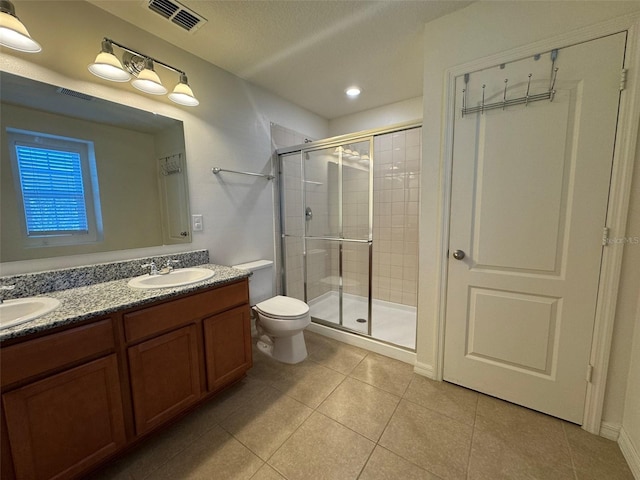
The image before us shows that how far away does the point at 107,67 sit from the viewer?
1.35 m

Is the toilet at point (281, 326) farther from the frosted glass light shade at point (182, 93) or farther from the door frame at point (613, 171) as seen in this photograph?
the door frame at point (613, 171)

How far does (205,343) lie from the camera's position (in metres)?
1.53

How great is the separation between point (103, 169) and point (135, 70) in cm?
63

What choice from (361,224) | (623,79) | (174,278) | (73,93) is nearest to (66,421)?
(174,278)

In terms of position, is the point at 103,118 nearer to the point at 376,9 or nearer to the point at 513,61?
the point at 376,9

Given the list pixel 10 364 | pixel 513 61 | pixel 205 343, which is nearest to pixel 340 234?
pixel 205 343

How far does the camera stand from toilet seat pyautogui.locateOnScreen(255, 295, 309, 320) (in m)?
2.00

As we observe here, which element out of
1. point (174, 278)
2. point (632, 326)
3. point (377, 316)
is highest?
point (174, 278)

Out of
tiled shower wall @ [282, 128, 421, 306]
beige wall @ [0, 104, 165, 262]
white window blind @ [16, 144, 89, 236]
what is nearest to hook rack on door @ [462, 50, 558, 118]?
tiled shower wall @ [282, 128, 421, 306]

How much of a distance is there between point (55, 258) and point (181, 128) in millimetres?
1136

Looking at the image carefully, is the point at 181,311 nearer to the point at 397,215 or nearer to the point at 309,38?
the point at 309,38

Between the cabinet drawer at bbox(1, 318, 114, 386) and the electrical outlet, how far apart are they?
99 centimetres

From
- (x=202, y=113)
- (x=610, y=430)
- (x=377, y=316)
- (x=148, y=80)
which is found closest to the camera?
(x=610, y=430)

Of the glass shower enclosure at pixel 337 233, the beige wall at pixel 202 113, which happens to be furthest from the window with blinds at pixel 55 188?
the glass shower enclosure at pixel 337 233
